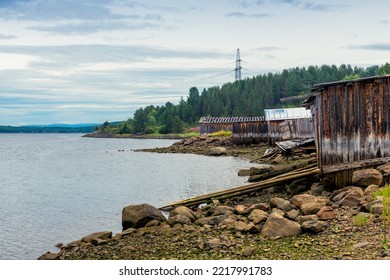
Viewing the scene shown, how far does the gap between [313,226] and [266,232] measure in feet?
4.11

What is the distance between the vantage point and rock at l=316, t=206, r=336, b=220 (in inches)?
551

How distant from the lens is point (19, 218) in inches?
883

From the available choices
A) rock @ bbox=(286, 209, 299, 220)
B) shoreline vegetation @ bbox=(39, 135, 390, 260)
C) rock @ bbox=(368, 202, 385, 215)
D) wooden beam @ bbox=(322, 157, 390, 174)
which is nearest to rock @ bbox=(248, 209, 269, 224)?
shoreline vegetation @ bbox=(39, 135, 390, 260)

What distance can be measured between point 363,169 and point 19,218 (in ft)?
48.3

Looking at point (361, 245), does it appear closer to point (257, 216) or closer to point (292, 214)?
point (292, 214)

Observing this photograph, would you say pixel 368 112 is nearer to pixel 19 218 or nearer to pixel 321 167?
pixel 321 167

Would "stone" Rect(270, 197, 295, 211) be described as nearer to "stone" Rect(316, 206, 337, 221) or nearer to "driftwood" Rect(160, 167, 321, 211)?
"stone" Rect(316, 206, 337, 221)

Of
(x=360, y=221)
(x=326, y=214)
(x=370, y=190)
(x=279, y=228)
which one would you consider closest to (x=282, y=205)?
(x=326, y=214)

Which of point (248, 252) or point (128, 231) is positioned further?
point (128, 231)

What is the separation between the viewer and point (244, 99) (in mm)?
133750

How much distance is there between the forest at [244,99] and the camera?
134m

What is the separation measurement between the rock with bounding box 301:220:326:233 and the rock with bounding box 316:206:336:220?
697 mm

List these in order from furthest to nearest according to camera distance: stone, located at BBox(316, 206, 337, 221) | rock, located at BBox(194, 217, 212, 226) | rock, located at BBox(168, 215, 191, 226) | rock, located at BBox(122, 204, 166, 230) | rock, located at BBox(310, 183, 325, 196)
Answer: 1. rock, located at BBox(310, 183, 325, 196)
2. rock, located at BBox(122, 204, 166, 230)
3. rock, located at BBox(168, 215, 191, 226)
4. rock, located at BBox(194, 217, 212, 226)
5. stone, located at BBox(316, 206, 337, 221)
